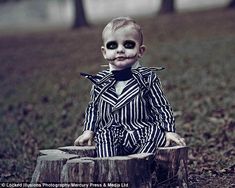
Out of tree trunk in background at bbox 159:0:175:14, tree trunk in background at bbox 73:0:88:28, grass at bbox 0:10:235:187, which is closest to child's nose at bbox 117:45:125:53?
grass at bbox 0:10:235:187

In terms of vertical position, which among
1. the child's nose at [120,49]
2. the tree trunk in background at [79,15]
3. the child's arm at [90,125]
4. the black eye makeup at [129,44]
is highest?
the tree trunk in background at [79,15]

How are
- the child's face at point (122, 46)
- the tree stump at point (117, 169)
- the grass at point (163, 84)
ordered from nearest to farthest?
1. the tree stump at point (117, 169)
2. the child's face at point (122, 46)
3. the grass at point (163, 84)

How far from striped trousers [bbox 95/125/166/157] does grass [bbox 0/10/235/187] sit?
802mm

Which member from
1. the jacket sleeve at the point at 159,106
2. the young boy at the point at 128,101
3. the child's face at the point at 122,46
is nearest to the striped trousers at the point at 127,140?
the young boy at the point at 128,101

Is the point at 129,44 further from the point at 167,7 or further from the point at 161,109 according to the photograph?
the point at 167,7

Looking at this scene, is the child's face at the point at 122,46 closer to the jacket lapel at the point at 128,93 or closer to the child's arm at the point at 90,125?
the jacket lapel at the point at 128,93

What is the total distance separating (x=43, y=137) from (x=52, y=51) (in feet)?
37.6

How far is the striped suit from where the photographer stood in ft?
16.0

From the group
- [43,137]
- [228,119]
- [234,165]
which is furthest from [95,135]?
[228,119]

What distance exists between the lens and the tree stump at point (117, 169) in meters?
4.41

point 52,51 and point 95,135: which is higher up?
point 52,51

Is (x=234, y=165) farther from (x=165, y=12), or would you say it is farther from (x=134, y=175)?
(x=165, y=12)

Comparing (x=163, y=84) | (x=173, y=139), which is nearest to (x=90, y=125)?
(x=173, y=139)

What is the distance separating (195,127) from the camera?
8.80 metres
